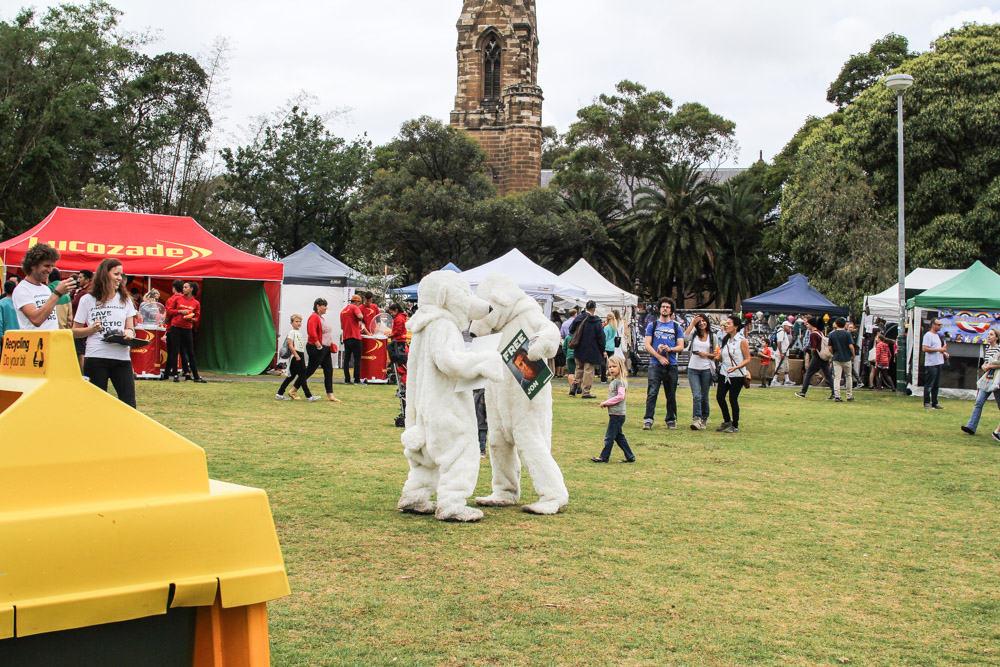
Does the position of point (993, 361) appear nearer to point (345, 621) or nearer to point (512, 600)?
point (512, 600)

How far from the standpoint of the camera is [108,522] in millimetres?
2088

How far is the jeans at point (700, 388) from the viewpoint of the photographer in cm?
1234

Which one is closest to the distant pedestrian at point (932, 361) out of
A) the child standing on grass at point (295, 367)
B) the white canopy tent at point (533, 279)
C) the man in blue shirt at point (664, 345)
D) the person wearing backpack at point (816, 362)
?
the person wearing backpack at point (816, 362)

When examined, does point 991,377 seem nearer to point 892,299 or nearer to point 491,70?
point 892,299

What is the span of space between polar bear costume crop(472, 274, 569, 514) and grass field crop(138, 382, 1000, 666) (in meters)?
0.27

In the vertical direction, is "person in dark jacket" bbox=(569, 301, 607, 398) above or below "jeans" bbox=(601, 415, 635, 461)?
above

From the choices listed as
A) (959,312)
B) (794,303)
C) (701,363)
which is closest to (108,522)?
(701,363)

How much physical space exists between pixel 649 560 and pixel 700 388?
746 centimetres

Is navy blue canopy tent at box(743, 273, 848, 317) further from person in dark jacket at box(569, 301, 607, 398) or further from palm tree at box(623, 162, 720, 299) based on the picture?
palm tree at box(623, 162, 720, 299)

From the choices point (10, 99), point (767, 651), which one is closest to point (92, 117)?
point (10, 99)

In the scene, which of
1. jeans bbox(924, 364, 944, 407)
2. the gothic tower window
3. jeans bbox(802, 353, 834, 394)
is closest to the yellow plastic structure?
jeans bbox(924, 364, 944, 407)

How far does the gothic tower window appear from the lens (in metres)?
52.8

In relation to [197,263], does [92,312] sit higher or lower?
lower

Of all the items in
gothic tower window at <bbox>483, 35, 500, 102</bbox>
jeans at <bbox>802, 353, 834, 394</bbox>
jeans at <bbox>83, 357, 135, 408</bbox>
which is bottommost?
jeans at <bbox>802, 353, 834, 394</bbox>
